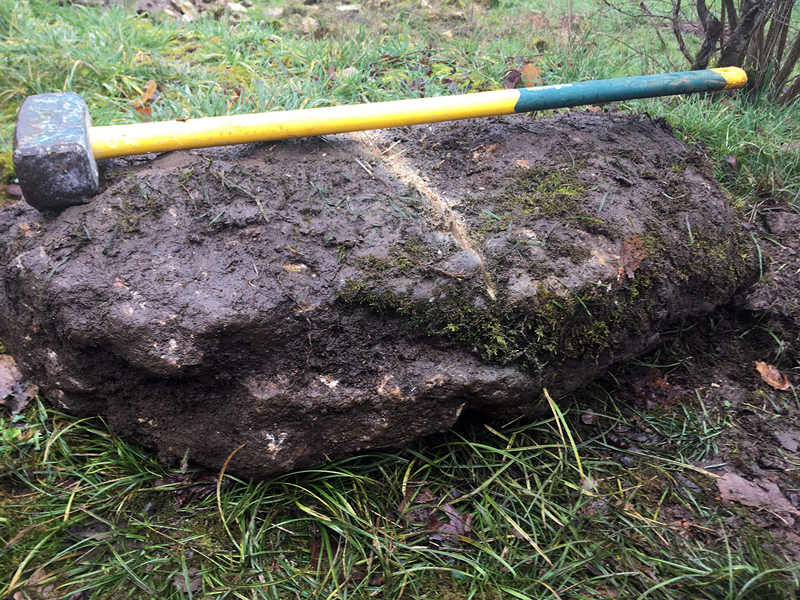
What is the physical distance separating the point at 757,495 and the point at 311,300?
1805 mm

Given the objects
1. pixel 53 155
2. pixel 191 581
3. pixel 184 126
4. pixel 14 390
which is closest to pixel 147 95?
pixel 184 126

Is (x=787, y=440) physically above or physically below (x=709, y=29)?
below

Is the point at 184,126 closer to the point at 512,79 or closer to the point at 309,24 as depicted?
the point at 512,79

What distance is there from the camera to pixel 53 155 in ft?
6.07

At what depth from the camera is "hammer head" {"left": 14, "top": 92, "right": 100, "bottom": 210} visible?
1.84 meters

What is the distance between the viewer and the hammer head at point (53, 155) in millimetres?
1843

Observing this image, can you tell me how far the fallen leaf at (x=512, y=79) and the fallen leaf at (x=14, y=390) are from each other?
10.4ft

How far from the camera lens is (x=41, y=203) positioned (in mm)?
1937

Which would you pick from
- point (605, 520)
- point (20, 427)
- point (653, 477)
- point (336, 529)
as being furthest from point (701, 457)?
point (20, 427)

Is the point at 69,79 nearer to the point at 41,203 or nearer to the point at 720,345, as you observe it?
the point at 41,203

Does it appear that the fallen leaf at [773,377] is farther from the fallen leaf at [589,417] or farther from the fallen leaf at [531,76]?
the fallen leaf at [531,76]

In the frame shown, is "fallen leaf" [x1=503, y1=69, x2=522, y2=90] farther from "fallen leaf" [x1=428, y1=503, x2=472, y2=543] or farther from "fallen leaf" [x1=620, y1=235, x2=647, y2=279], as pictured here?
"fallen leaf" [x1=428, y1=503, x2=472, y2=543]

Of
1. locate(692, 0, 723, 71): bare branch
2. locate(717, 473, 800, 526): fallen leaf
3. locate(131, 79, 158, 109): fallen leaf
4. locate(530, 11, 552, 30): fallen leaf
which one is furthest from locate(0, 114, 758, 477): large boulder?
locate(530, 11, 552, 30): fallen leaf

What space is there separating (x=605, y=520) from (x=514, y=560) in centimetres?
37
